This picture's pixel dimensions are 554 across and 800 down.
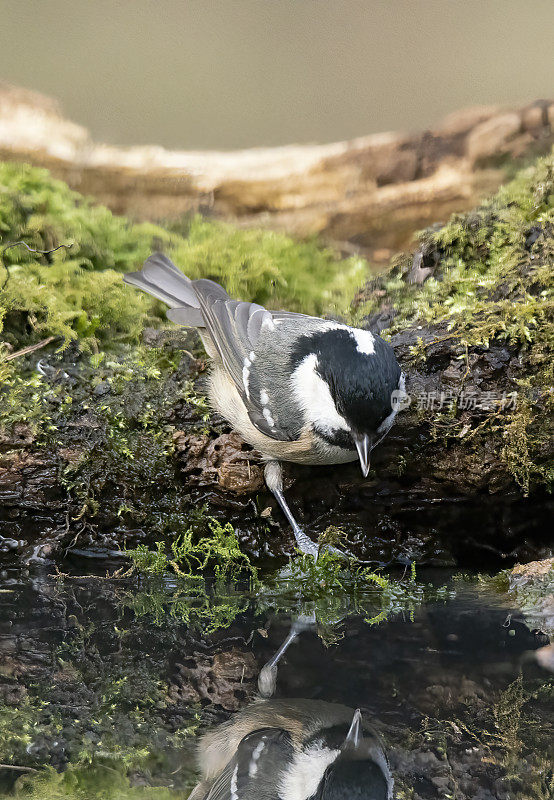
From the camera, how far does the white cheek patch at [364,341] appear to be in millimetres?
2606

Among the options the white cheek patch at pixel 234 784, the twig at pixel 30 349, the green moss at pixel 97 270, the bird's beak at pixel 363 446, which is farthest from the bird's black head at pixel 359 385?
the twig at pixel 30 349

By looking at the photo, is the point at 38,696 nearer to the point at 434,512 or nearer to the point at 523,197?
the point at 434,512

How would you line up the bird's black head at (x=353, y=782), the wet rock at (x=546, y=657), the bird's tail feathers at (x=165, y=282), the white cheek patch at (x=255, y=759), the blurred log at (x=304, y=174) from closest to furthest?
the bird's black head at (x=353, y=782) → the white cheek patch at (x=255, y=759) → the wet rock at (x=546, y=657) → the bird's tail feathers at (x=165, y=282) → the blurred log at (x=304, y=174)

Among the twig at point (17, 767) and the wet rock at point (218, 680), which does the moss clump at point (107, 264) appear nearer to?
the wet rock at point (218, 680)

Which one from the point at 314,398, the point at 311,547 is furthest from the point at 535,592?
the point at 314,398

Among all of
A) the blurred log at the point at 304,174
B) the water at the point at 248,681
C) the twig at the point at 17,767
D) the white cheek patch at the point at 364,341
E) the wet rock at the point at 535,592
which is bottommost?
the wet rock at the point at 535,592

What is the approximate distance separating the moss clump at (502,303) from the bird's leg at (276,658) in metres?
1.00

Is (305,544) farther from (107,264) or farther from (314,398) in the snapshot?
(107,264)

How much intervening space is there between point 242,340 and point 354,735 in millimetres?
1863

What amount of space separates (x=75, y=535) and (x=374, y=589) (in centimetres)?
137

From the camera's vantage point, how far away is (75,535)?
3.18 metres

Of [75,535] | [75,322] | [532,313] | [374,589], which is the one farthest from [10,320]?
[532,313]

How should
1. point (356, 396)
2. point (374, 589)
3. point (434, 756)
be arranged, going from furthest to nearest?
point (374, 589) < point (356, 396) < point (434, 756)

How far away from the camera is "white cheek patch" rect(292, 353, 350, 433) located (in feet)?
8.65
